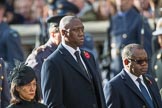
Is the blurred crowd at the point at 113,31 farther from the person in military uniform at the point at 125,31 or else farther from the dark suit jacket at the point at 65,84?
the dark suit jacket at the point at 65,84

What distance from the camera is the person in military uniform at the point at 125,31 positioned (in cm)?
1498

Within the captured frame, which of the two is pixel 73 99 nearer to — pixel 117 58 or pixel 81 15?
pixel 117 58

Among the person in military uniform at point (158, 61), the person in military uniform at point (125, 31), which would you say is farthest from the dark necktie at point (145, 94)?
the person in military uniform at point (125, 31)

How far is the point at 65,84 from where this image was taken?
1064cm

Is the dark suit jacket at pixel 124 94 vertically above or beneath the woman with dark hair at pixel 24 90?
beneath

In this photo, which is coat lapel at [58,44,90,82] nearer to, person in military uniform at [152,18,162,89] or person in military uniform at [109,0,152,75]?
person in military uniform at [152,18,162,89]

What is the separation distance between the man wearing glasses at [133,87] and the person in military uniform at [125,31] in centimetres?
368

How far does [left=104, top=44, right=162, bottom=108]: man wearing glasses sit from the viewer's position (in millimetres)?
10969

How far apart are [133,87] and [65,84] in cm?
92

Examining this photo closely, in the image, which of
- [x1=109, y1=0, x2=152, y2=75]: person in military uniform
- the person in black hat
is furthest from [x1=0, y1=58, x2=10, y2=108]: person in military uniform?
[x1=109, y1=0, x2=152, y2=75]: person in military uniform

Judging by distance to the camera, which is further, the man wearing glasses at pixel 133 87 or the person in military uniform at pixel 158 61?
the person in military uniform at pixel 158 61

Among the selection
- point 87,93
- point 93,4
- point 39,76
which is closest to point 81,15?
point 93,4

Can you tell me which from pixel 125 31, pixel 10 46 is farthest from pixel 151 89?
pixel 125 31

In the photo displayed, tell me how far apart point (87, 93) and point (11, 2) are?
25.8 feet
